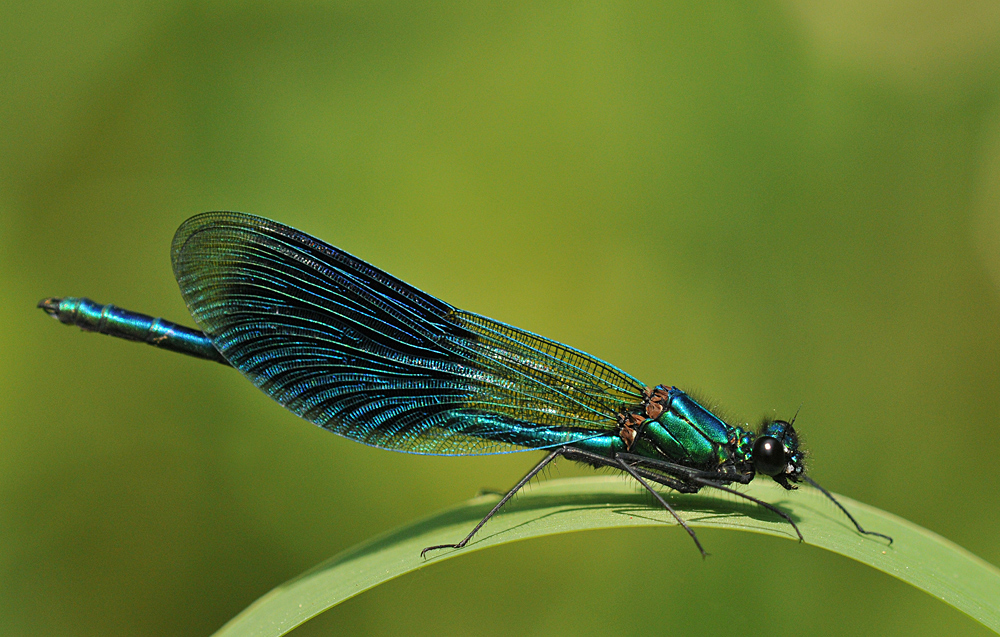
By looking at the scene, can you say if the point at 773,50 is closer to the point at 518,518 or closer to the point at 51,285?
the point at 518,518

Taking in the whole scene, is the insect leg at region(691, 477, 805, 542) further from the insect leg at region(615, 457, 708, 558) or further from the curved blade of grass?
the insect leg at region(615, 457, 708, 558)

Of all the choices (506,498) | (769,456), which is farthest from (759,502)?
(506,498)

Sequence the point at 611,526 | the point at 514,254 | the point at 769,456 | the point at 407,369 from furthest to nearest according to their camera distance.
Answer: the point at 514,254 < the point at 407,369 < the point at 769,456 < the point at 611,526

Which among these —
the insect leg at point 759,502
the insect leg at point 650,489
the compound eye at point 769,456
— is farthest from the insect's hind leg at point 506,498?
the compound eye at point 769,456

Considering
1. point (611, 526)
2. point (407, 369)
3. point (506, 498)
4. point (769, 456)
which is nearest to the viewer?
point (611, 526)

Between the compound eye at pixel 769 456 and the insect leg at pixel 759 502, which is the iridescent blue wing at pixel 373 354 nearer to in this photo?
the insect leg at pixel 759 502

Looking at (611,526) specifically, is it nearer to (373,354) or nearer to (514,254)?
(373,354)

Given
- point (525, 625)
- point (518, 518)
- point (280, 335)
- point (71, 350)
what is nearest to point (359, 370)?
point (280, 335)

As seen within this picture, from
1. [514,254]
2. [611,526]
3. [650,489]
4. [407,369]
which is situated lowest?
[611,526]
